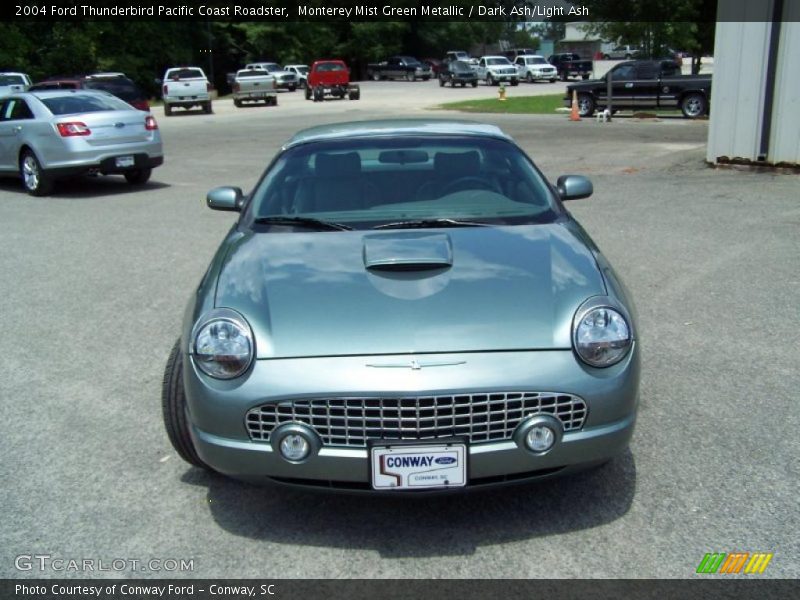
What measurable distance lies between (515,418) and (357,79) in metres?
72.1

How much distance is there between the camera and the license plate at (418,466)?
3.08 metres

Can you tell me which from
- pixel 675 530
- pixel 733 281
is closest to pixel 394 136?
pixel 675 530

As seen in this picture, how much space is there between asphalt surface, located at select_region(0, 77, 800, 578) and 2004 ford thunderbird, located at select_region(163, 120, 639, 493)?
12.4 inches

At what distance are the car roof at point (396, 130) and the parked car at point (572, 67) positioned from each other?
5344 cm

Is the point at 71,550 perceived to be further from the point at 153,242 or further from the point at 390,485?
the point at 153,242

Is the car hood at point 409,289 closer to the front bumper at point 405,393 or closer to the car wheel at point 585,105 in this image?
the front bumper at point 405,393

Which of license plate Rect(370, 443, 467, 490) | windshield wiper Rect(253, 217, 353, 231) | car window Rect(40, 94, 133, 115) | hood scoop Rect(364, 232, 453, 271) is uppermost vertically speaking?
car window Rect(40, 94, 133, 115)

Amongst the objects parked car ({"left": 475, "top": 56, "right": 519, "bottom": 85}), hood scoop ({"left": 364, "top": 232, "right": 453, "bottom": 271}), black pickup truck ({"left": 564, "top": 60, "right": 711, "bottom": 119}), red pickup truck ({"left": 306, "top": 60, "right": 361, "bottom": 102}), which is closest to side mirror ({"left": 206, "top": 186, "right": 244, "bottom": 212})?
hood scoop ({"left": 364, "top": 232, "right": 453, "bottom": 271})

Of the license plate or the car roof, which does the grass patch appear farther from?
the license plate

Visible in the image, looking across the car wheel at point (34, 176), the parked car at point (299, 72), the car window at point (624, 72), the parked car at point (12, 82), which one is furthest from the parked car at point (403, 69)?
the car wheel at point (34, 176)

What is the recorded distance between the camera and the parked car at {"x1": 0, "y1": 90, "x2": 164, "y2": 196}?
12.7 meters
